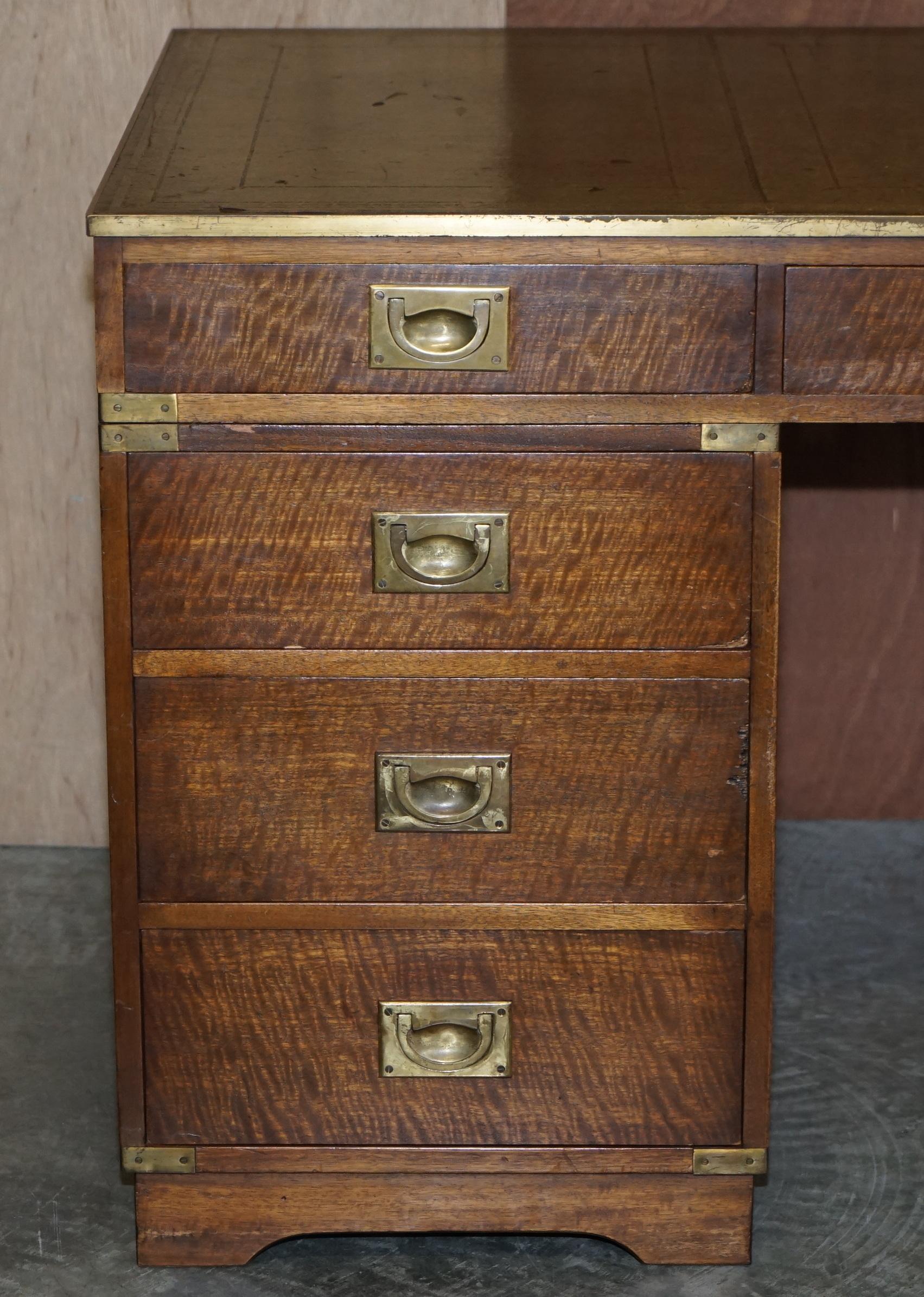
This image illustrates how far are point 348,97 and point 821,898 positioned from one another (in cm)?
128

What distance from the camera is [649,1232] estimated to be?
183 cm

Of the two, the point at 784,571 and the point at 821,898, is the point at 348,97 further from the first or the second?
the point at 821,898

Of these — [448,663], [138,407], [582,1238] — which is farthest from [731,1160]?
[138,407]

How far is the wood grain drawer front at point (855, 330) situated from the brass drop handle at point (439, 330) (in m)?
0.26

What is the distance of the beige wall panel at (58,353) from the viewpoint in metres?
2.42

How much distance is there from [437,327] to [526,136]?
0.31 m

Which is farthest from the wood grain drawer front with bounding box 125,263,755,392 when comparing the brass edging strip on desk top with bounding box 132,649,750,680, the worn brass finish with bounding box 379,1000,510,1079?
the worn brass finish with bounding box 379,1000,510,1079

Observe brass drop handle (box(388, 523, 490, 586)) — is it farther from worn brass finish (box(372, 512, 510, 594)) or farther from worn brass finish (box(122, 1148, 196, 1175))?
worn brass finish (box(122, 1148, 196, 1175))

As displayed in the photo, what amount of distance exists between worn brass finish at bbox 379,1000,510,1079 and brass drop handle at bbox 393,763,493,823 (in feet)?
0.63

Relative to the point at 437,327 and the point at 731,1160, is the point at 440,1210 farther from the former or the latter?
the point at 437,327

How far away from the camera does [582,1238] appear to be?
1910mm

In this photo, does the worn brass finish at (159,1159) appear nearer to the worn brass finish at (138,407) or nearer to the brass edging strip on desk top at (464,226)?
the worn brass finish at (138,407)

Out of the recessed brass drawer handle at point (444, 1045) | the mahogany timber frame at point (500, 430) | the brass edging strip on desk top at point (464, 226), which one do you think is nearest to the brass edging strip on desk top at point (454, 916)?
the mahogany timber frame at point (500, 430)

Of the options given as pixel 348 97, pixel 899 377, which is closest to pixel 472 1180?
pixel 899 377
